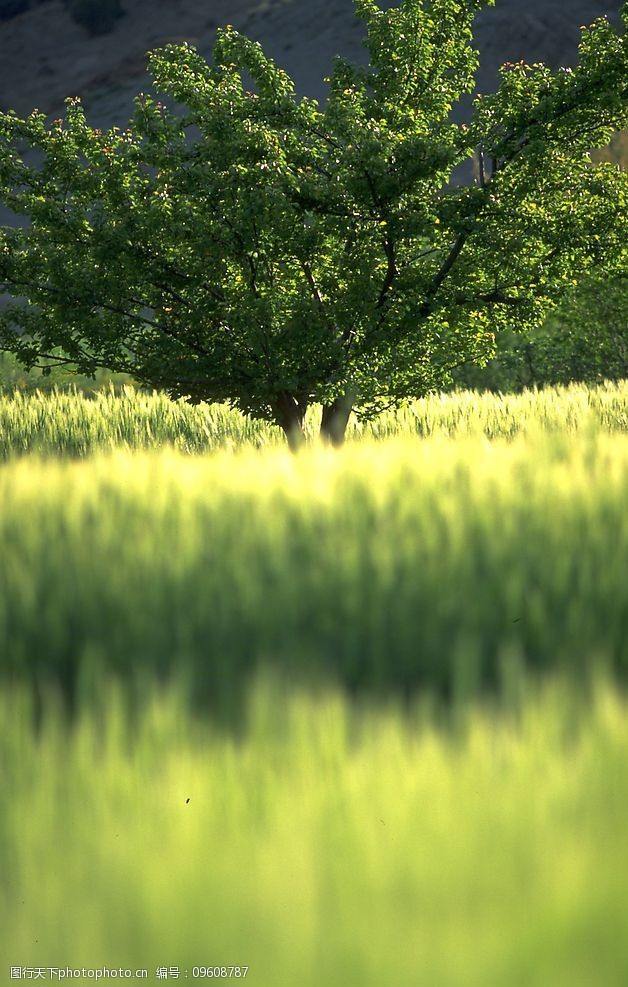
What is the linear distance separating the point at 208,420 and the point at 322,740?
38.9ft

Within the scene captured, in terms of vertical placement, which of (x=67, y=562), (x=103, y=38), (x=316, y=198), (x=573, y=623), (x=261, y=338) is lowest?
(x=573, y=623)

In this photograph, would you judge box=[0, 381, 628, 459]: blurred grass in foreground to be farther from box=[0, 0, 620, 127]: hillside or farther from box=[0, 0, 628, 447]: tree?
box=[0, 0, 620, 127]: hillside

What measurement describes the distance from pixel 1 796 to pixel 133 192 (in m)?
9.30

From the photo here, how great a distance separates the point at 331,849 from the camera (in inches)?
53.6

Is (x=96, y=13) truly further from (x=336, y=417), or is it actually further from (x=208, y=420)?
(x=336, y=417)

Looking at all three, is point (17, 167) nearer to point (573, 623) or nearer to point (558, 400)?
point (558, 400)

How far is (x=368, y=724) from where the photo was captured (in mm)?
1634

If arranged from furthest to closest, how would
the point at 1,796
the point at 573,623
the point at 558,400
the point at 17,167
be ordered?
1. the point at 558,400
2. the point at 17,167
3. the point at 573,623
4. the point at 1,796

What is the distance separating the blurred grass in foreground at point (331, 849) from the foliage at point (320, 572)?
53cm

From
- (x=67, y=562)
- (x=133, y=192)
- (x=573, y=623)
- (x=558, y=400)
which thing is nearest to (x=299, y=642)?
(x=573, y=623)

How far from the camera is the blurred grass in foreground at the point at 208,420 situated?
35.7ft

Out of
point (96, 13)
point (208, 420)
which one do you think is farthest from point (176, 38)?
point (208, 420)

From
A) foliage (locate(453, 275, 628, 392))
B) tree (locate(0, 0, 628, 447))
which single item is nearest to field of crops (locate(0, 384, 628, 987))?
tree (locate(0, 0, 628, 447))

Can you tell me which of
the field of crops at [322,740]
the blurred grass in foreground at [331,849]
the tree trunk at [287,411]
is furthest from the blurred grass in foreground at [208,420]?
the blurred grass in foreground at [331,849]
